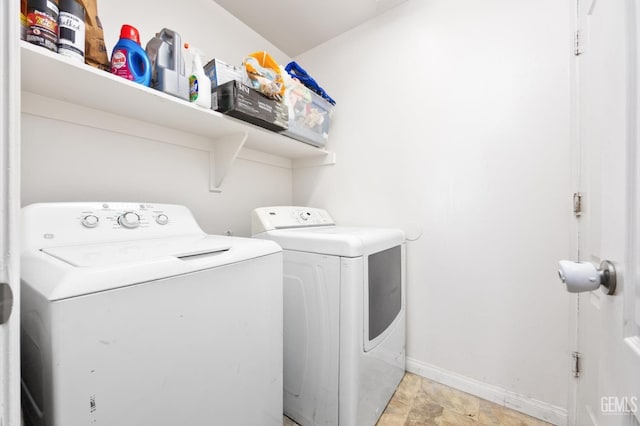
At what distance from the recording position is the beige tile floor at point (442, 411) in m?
1.23

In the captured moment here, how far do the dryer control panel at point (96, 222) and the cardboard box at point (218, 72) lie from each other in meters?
0.67

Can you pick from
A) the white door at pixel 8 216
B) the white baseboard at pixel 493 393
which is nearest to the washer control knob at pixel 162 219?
the white door at pixel 8 216

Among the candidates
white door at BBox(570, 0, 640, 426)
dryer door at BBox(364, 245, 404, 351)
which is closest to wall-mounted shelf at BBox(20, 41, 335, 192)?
dryer door at BBox(364, 245, 404, 351)

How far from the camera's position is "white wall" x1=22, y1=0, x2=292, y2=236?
998 mm

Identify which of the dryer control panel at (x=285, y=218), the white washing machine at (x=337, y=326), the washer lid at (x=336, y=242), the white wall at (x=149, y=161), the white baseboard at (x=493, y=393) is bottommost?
the white baseboard at (x=493, y=393)

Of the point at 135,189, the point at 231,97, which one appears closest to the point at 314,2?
the point at 231,97

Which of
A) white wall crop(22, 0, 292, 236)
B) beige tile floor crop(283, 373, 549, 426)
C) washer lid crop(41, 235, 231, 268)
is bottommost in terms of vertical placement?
beige tile floor crop(283, 373, 549, 426)

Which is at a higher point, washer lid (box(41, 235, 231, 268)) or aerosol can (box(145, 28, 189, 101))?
aerosol can (box(145, 28, 189, 101))

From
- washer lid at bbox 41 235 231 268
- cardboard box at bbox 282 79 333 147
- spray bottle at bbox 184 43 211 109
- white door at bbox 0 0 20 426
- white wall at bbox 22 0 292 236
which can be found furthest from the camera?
cardboard box at bbox 282 79 333 147

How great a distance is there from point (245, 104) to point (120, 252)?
2.72ft

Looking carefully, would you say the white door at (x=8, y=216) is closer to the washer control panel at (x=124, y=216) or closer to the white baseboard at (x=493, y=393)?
the washer control panel at (x=124, y=216)

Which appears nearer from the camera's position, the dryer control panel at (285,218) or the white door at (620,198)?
the white door at (620,198)

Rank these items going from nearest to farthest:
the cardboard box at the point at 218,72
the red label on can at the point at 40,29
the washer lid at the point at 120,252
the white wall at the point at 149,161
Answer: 1. the washer lid at the point at 120,252
2. the red label on can at the point at 40,29
3. the white wall at the point at 149,161
4. the cardboard box at the point at 218,72

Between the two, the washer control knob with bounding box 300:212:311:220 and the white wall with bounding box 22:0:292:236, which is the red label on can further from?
the washer control knob with bounding box 300:212:311:220
